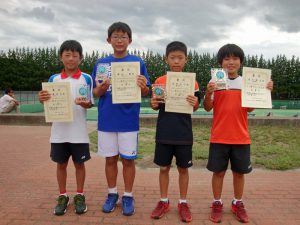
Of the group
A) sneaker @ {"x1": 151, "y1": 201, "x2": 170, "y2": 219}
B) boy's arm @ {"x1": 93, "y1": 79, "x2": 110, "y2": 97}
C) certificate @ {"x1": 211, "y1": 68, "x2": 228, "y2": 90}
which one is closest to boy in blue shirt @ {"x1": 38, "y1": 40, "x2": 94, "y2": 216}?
boy's arm @ {"x1": 93, "y1": 79, "x2": 110, "y2": 97}

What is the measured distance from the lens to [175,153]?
362 cm

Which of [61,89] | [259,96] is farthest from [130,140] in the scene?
[259,96]

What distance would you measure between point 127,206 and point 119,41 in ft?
5.93

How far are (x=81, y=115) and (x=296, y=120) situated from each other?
951 centimetres

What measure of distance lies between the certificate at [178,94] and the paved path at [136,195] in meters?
1.18

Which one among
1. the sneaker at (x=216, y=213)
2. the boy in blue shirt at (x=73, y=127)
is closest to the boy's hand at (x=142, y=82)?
the boy in blue shirt at (x=73, y=127)

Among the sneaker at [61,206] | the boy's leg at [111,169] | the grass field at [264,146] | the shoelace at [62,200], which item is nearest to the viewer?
the sneaker at [61,206]

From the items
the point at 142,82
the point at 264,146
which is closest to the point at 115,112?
the point at 142,82

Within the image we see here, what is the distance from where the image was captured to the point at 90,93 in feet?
12.2

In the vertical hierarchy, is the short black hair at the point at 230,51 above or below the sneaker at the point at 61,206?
above

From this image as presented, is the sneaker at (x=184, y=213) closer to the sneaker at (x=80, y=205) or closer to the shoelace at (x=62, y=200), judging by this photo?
the sneaker at (x=80, y=205)

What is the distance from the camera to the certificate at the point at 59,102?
3.58m

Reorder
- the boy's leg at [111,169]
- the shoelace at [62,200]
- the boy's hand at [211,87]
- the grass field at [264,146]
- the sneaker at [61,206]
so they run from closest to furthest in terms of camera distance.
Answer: the boy's hand at [211,87]
the sneaker at [61,206]
the shoelace at [62,200]
the boy's leg at [111,169]
the grass field at [264,146]

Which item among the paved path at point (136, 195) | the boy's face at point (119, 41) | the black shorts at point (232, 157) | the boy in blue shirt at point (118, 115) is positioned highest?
the boy's face at point (119, 41)
